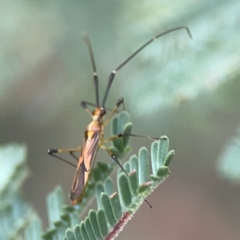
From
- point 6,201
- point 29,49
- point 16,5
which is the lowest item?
point 6,201

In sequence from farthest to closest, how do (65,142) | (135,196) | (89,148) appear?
(65,142), (89,148), (135,196)

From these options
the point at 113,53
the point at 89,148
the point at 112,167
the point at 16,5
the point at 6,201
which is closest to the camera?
the point at 112,167

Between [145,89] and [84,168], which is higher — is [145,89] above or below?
above

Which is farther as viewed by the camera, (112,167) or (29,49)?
(29,49)

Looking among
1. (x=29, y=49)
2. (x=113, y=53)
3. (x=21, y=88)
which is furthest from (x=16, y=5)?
(x=113, y=53)

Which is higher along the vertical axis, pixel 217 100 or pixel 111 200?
pixel 217 100

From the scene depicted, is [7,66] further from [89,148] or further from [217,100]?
[217,100]
